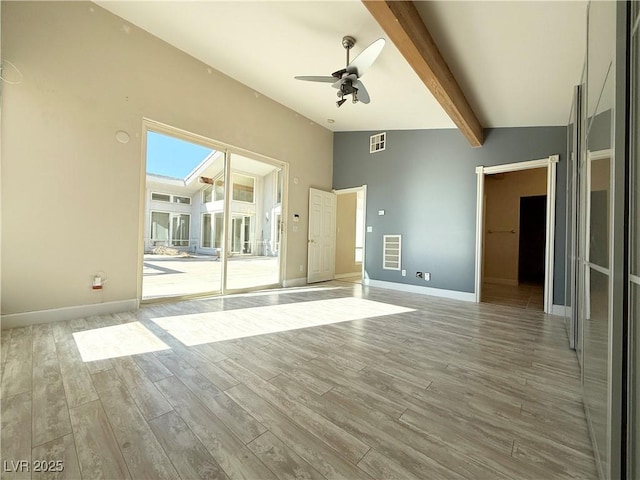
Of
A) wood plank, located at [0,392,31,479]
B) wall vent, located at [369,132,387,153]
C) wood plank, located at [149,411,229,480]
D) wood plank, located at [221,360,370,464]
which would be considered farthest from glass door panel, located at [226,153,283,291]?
wood plank, located at [149,411,229,480]

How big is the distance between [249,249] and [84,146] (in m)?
5.99

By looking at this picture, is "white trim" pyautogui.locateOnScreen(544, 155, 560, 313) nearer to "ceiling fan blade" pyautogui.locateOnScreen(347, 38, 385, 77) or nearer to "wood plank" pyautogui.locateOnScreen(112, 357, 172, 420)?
"ceiling fan blade" pyautogui.locateOnScreen(347, 38, 385, 77)

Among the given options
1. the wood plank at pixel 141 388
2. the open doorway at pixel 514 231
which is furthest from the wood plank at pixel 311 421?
the open doorway at pixel 514 231

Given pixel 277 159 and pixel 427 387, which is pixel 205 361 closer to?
→ pixel 427 387

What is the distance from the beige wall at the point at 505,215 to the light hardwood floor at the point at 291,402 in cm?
409

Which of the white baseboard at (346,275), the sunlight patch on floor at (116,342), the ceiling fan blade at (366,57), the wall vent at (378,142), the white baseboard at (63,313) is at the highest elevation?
the wall vent at (378,142)

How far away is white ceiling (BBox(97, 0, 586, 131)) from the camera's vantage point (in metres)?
2.29

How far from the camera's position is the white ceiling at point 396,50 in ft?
7.50

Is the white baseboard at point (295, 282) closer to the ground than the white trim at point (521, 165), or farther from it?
closer to the ground

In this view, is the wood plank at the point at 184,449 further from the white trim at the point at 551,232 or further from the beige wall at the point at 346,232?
the beige wall at the point at 346,232

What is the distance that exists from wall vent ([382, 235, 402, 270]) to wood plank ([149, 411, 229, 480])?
4.70m

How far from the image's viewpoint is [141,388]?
167 cm

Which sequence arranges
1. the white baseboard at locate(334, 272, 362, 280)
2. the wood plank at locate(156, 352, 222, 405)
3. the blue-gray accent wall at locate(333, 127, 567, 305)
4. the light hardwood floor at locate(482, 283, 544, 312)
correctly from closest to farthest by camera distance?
the wood plank at locate(156, 352, 222, 405) < the blue-gray accent wall at locate(333, 127, 567, 305) < the light hardwood floor at locate(482, 283, 544, 312) < the white baseboard at locate(334, 272, 362, 280)

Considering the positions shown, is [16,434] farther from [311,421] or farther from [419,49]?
[419,49]
